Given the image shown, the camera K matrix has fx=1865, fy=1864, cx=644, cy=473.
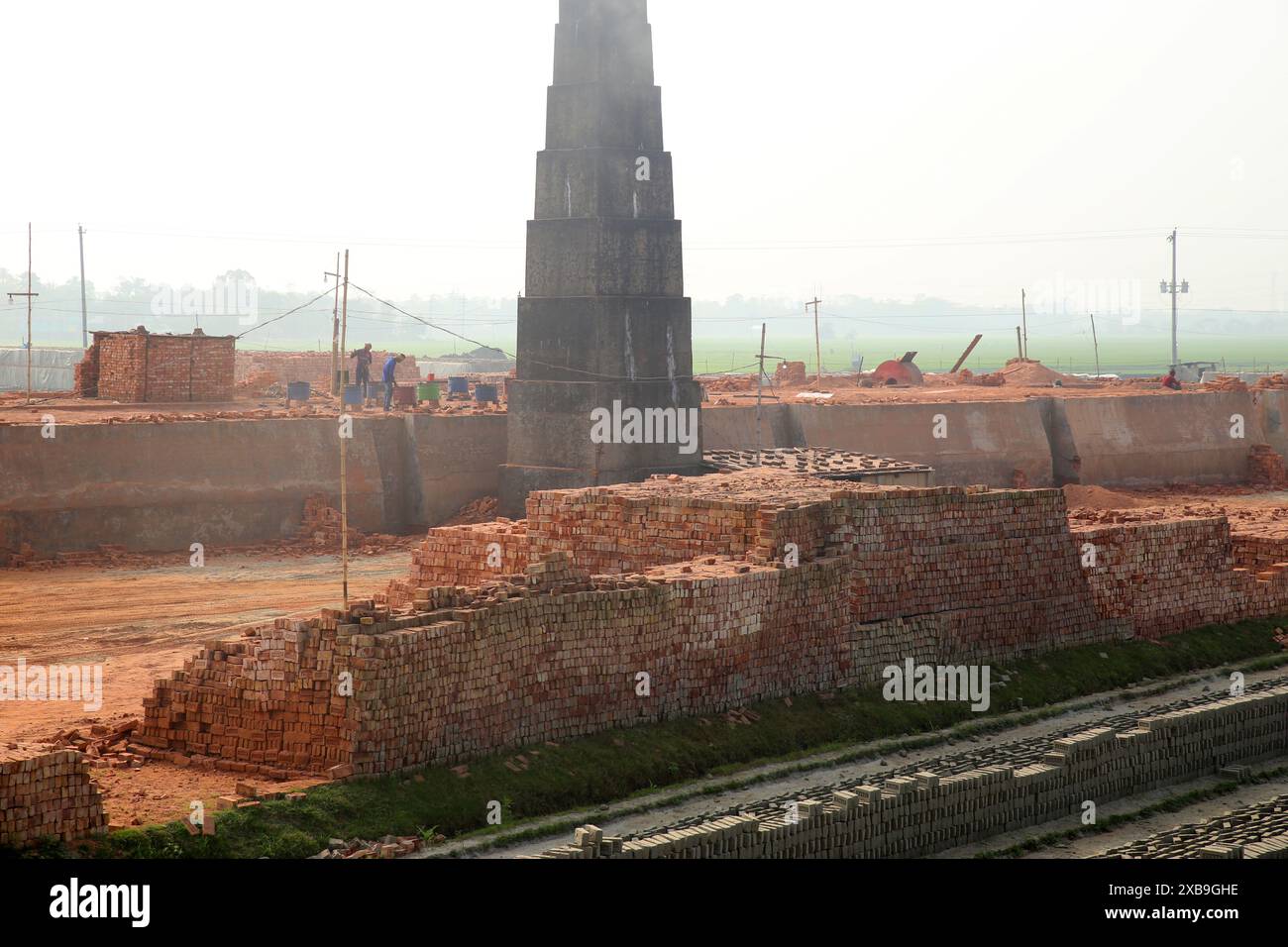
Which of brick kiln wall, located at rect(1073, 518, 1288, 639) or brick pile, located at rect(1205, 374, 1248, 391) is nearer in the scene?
brick kiln wall, located at rect(1073, 518, 1288, 639)

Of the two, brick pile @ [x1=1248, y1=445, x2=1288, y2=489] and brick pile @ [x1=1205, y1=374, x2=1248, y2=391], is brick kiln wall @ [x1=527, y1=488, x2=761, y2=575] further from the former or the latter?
brick pile @ [x1=1205, y1=374, x2=1248, y2=391]

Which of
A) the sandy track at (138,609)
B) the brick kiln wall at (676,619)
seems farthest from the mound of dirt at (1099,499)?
the sandy track at (138,609)

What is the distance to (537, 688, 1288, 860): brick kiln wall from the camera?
40.5 feet

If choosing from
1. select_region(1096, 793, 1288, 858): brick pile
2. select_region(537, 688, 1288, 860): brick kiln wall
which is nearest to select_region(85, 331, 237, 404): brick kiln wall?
select_region(537, 688, 1288, 860): brick kiln wall

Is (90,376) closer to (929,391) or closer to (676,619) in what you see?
(929,391)

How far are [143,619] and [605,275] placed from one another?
27.3ft

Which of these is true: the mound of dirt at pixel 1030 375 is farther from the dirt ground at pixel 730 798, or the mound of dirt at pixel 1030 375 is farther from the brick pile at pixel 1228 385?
the dirt ground at pixel 730 798

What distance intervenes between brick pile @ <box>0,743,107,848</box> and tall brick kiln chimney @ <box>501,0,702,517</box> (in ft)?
49.0

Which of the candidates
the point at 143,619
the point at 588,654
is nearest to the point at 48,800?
the point at 588,654

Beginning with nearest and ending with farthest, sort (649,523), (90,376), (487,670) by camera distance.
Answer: (487,670), (649,523), (90,376)

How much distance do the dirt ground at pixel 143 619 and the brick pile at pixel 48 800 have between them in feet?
2.95

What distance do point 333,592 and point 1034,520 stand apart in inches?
324

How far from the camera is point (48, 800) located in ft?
36.2

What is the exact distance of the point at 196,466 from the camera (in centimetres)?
2556
